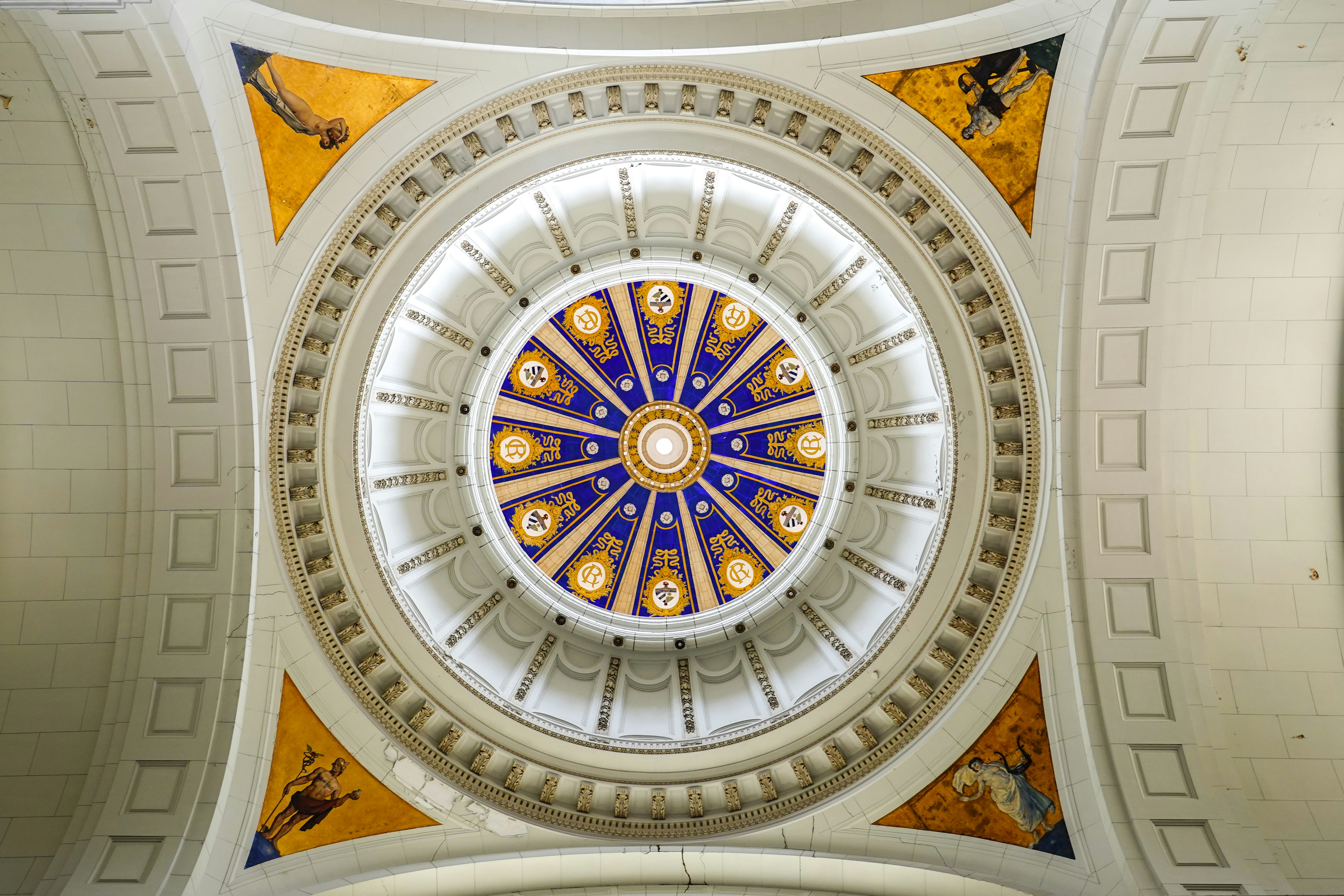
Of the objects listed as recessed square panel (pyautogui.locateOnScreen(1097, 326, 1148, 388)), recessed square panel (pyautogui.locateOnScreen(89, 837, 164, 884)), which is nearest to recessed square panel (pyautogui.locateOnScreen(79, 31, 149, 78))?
recessed square panel (pyautogui.locateOnScreen(89, 837, 164, 884))

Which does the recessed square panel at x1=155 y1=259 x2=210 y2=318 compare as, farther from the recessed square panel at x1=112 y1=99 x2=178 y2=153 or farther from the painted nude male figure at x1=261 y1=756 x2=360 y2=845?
the painted nude male figure at x1=261 y1=756 x2=360 y2=845

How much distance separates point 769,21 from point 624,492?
7.90 m

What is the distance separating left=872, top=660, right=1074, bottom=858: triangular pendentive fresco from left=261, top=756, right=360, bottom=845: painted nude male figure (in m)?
6.13

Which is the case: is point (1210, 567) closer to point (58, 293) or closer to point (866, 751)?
point (866, 751)

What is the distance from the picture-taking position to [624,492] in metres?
13.5

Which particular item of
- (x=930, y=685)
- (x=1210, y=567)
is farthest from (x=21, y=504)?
(x=1210, y=567)

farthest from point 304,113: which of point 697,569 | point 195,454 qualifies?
point 697,569

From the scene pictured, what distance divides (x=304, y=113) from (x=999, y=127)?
23.5ft

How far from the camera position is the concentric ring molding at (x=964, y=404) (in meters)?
8.16

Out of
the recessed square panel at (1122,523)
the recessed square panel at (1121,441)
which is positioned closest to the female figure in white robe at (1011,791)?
the recessed square panel at (1122,523)

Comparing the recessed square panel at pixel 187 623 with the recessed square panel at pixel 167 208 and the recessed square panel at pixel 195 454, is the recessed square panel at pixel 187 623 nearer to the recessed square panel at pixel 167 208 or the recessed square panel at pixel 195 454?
the recessed square panel at pixel 195 454

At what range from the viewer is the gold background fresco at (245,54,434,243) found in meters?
7.63

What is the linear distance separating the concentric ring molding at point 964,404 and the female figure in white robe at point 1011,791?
0.70 m

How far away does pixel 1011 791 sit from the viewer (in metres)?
8.55
